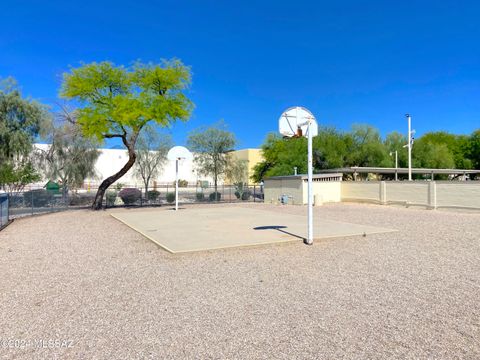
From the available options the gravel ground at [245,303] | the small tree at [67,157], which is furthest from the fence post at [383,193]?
the small tree at [67,157]

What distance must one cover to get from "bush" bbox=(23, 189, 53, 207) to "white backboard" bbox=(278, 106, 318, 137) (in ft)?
58.3

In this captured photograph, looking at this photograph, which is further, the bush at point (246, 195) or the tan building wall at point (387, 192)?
the bush at point (246, 195)

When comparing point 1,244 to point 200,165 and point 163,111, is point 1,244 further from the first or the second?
point 200,165

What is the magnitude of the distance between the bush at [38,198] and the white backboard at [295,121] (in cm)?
1778

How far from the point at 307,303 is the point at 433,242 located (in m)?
6.44

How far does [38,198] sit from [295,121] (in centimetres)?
1834

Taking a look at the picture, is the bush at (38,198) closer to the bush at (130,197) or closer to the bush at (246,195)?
the bush at (130,197)

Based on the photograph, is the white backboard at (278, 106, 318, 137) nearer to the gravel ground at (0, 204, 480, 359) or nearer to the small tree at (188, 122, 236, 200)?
the gravel ground at (0, 204, 480, 359)

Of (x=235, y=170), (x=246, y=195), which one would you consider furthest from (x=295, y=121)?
(x=235, y=170)

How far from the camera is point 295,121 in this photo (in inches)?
384

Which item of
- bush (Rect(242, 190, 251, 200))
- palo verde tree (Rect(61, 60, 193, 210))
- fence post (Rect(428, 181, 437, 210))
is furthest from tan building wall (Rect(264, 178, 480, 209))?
palo verde tree (Rect(61, 60, 193, 210))

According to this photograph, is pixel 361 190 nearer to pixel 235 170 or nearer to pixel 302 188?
pixel 302 188

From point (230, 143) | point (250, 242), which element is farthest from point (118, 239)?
point (230, 143)

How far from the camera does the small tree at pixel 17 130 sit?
25266 mm
